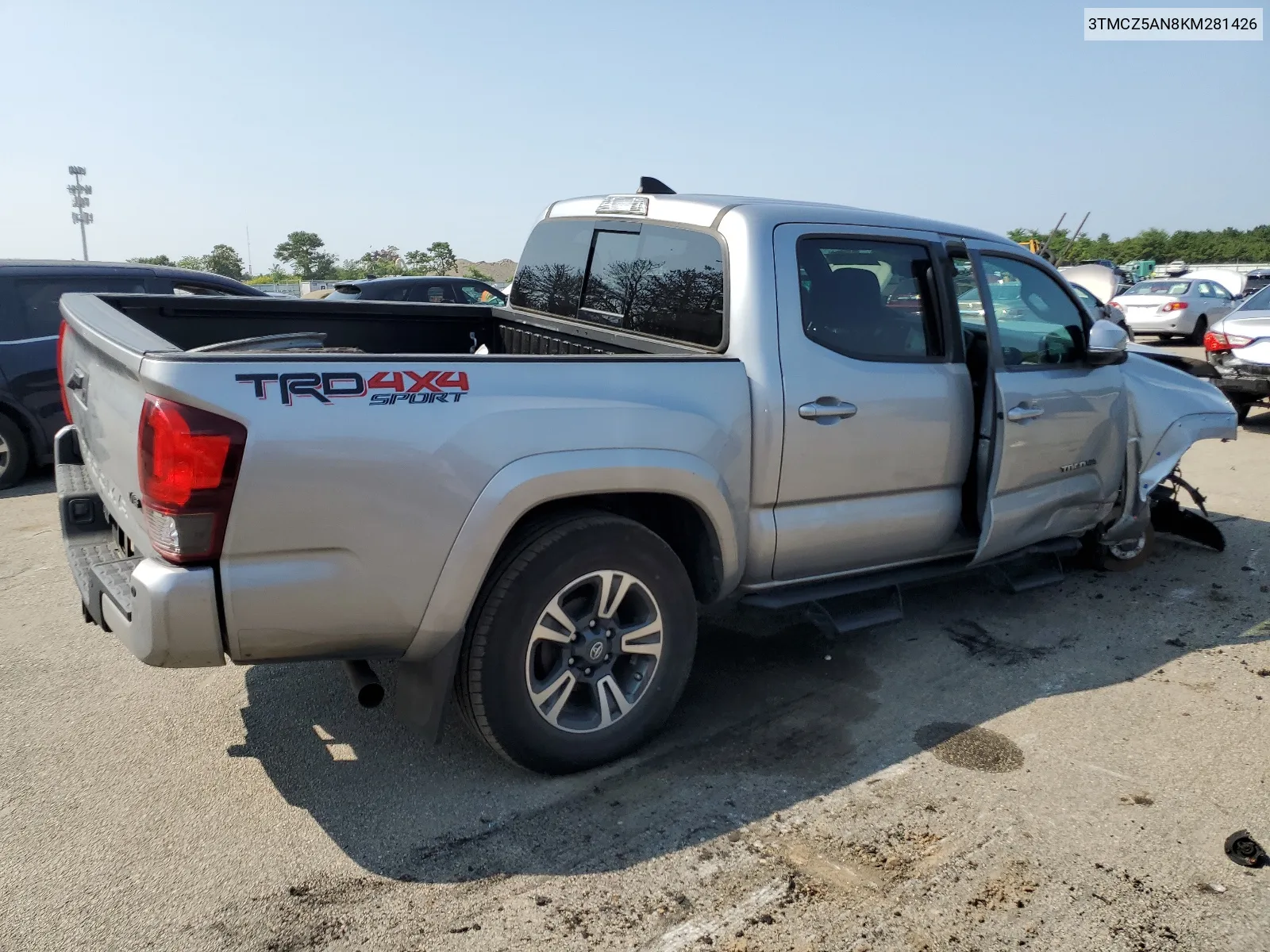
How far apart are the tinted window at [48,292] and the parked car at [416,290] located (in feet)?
12.7

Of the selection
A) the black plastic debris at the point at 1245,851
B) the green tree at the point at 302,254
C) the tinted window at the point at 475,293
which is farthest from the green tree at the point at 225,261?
the black plastic debris at the point at 1245,851

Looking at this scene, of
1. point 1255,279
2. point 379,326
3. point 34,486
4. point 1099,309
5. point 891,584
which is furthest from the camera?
point 1255,279

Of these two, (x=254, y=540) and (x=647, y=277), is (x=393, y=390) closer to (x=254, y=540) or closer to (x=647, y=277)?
(x=254, y=540)

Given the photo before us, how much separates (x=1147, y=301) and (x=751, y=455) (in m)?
20.4

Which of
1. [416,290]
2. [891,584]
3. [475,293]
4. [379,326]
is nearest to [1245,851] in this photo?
[891,584]

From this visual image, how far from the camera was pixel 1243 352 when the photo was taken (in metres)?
9.88

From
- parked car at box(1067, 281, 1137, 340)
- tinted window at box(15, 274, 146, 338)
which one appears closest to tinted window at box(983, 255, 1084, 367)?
parked car at box(1067, 281, 1137, 340)

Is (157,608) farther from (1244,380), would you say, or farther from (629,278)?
(1244,380)

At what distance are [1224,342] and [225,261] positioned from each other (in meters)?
72.7

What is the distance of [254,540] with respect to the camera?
2.62 metres

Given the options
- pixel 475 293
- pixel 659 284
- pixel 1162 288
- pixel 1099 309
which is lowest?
pixel 1099 309

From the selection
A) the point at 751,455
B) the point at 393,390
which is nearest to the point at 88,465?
the point at 393,390

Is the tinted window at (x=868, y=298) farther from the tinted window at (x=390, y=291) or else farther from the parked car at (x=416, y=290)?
the tinted window at (x=390, y=291)

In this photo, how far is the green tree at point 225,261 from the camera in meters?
68.3
